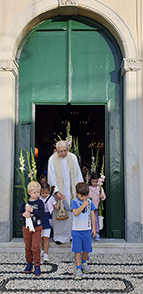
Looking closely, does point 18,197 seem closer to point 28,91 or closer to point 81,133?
point 28,91

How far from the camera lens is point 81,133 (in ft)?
37.2

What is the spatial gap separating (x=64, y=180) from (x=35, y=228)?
1446mm

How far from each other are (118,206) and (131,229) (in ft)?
1.81

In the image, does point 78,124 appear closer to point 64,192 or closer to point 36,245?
point 64,192

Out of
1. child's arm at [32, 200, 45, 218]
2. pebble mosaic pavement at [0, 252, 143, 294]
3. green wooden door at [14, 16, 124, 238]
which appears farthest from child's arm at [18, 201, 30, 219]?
green wooden door at [14, 16, 124, 238]

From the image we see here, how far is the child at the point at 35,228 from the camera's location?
384cm

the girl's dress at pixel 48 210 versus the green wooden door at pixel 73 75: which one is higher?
the green wooden door at pixel 73 75

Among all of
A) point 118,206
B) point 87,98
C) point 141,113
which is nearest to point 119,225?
point 118,206

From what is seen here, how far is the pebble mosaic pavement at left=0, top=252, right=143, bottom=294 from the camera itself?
346 cm

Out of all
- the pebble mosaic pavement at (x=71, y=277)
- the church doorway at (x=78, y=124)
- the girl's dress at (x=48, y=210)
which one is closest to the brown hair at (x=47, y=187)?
the girl's dress at (x=48, y=210)

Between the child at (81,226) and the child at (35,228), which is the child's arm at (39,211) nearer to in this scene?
the child at (35,228)

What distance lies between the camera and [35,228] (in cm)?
392

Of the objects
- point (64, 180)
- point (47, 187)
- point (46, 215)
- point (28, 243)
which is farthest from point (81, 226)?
point (64, 180)

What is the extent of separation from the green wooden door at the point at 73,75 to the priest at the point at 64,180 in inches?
30.5
